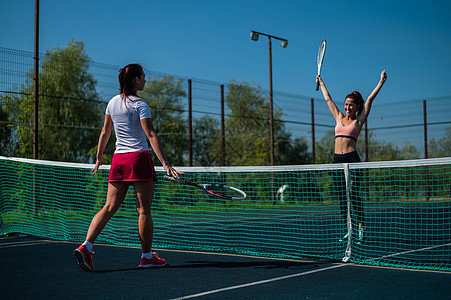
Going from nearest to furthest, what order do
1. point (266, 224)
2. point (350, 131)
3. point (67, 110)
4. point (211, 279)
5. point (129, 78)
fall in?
point (211, 279) → point (129, 78) → point (350, 131) → point (266, 224) → point (67, 110)

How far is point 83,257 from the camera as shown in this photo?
197 inches

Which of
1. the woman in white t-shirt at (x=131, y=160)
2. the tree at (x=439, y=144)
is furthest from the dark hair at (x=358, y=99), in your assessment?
the tree at (x=439, y=144)

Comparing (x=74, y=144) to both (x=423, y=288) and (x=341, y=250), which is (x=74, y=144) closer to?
(x=341, y=250)

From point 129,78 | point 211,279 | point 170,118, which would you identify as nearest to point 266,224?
point 211,279

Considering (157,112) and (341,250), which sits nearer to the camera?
(341,250)

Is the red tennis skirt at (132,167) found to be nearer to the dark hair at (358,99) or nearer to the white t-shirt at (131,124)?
the white t-shirt at (131,124)

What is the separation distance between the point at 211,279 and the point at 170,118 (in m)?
31.9

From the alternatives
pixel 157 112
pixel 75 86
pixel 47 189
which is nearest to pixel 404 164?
pixel 47 189

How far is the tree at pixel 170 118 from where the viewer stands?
110 ft

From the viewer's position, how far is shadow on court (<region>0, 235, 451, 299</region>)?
13.3 feet

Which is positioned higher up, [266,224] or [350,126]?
[350,126]

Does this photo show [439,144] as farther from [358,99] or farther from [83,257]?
[83,257]

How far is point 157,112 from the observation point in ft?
118

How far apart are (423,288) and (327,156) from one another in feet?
66.6
